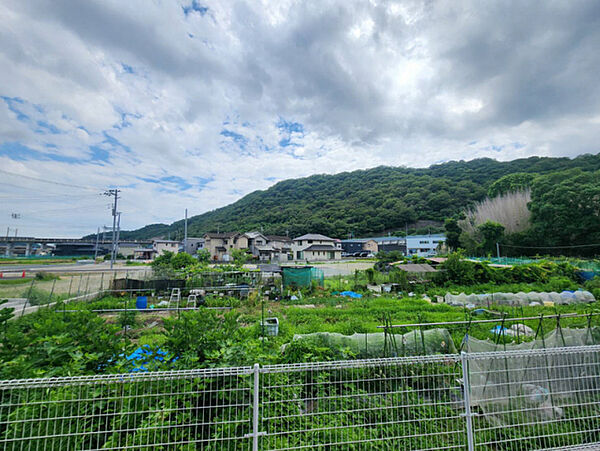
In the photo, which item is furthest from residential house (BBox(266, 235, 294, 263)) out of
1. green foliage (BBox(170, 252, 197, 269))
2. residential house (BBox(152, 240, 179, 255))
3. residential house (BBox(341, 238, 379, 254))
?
green foliage (BBox(170, 252, 197, 269))

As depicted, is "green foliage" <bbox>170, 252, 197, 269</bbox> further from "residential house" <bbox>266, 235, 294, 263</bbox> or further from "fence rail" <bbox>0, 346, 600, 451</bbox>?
"residential house" <bbox>266, 235, 294, 263</bbox>

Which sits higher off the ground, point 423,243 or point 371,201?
point 371,201

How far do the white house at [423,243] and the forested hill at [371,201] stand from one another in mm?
16345

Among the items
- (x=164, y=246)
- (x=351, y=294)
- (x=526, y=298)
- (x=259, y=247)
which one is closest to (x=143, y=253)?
(x=164, y=246)

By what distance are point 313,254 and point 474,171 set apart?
62.2 meters

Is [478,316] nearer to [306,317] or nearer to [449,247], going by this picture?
[306,317]

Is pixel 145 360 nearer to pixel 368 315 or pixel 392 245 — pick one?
pixel 368 315

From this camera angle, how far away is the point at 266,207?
3265 inches

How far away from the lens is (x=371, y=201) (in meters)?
75.1

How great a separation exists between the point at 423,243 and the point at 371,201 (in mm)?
30532

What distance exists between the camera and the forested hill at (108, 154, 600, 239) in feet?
200

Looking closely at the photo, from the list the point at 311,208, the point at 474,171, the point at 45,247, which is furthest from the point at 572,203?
the point at 45,247

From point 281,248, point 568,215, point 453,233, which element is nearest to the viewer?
point 568,215

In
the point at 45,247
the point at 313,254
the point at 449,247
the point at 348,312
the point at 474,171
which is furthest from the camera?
the point at 474,171
